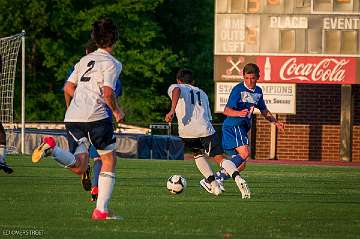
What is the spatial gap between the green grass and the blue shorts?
680 mm

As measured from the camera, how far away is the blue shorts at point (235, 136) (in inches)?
604

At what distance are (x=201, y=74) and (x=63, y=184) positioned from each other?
42.2 meters

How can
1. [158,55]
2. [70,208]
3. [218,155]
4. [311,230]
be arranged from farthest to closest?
[158,55] → [218,155] → [70,208] → [311,230]

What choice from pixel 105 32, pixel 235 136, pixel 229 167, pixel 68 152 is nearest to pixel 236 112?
pixel 235 136

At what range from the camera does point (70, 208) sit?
39.9ft

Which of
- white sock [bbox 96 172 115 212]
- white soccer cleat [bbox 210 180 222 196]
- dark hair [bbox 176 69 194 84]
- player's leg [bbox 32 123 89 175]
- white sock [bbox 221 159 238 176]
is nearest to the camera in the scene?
white sock [bbox 96 172 115 212]

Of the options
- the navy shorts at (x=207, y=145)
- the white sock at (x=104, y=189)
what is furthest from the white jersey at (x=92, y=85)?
the navy shorts at (x=207, y=145)

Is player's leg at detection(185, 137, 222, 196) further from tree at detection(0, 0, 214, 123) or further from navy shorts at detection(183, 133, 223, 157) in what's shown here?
tree at detection(0, 0, 214, 123)

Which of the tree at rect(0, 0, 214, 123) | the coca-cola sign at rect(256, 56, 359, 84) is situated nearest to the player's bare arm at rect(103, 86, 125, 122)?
the coca-cola sign at rect(256, 56, 359, 84)

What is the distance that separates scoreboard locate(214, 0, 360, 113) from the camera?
35.6 meters

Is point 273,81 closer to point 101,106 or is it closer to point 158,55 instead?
point 158,55

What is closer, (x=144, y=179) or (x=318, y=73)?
(x=144, y=179)

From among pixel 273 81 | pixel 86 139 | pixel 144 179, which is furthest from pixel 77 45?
pixel 86 139

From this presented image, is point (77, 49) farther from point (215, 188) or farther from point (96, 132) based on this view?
point (96, 132)
